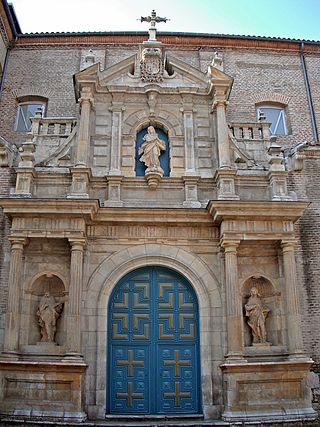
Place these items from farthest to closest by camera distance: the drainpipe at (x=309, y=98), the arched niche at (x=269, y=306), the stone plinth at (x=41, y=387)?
the drainpipe at (x=309, y=98) → the arched niche at (x=269, y=306) → the stone plinth at (x=41, y=387)

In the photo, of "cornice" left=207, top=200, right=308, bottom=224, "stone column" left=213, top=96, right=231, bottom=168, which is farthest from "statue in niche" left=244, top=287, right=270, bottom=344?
"stone column" left=213, top=96, right=231, bottom=168

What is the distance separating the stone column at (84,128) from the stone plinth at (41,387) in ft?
14.8

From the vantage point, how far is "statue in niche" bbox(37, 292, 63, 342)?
11.1 m

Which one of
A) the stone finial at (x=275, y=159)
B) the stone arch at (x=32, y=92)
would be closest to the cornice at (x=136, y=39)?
the stone arch at (x=32, y=92)

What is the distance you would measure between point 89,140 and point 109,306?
4003mm

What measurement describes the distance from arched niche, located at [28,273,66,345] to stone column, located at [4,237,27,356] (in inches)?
16.3

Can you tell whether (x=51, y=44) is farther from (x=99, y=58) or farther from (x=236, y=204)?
(x=236, y=204)

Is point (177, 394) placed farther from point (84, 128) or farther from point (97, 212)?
point (84, 128)

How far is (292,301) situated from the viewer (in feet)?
36.4

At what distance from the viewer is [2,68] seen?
55.0 feet

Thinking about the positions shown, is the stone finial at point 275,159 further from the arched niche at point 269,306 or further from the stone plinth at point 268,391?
the stone plinth at point 268,391

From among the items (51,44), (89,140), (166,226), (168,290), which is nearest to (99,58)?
(51,44)

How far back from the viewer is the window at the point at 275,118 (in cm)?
1669

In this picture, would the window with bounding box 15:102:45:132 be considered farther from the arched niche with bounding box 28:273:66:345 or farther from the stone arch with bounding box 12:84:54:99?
the arched niche with bounding box 28:273:66:345
